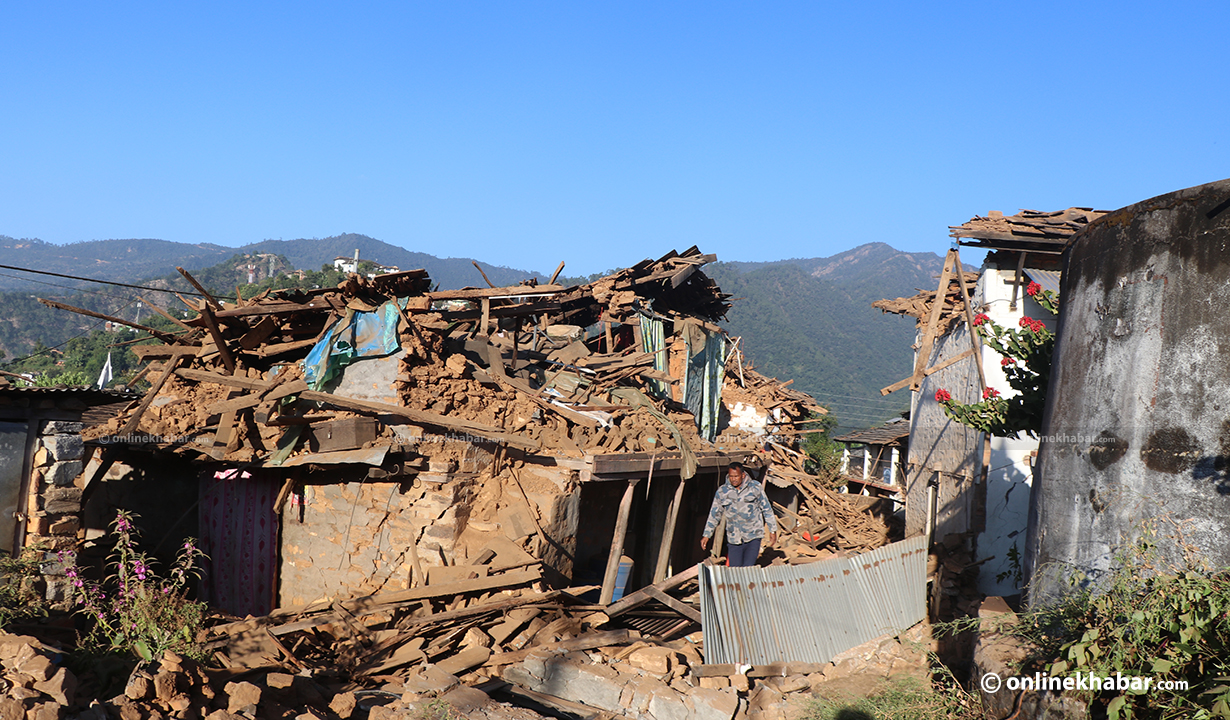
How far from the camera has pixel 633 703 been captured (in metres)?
6.63

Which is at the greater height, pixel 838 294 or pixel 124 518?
pixel 838 294

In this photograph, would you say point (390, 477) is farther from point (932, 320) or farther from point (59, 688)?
point (932, 320)

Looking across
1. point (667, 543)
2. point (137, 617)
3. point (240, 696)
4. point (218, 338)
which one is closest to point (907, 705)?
point (667, 543)

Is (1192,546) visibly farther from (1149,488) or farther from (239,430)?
(239,430)

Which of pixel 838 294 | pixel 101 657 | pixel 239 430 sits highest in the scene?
pixel 838 294

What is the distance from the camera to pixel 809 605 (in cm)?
794

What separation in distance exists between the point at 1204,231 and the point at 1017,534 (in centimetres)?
720

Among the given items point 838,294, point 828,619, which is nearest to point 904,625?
point 828,619

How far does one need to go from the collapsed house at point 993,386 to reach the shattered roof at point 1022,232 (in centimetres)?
2

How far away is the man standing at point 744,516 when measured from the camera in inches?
348

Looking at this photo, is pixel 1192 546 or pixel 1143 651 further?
pixel 1192 546

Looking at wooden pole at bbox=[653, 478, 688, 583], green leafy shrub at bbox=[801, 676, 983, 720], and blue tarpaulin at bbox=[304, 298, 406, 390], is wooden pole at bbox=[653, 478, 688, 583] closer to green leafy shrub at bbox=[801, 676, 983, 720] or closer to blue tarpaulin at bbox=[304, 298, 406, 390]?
green leafy shrub at bbox=[801, 676, 983, 720]

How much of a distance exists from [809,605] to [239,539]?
747cm

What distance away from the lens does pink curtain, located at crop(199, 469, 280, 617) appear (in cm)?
1012
